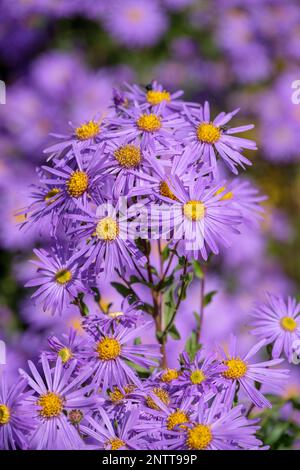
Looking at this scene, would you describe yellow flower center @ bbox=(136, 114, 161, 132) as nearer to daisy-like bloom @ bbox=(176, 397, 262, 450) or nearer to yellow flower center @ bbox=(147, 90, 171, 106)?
yellow flower center @ bbox=(147, 90, 171, 106)

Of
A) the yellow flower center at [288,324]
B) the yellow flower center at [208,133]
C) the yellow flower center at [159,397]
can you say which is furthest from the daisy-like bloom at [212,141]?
the yellow flower center at [159,397]

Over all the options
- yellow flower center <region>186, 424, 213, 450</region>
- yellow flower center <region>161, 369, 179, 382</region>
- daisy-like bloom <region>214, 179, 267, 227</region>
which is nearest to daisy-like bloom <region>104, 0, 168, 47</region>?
daisy-like bloom <region>214, 179, 267, 227</region>

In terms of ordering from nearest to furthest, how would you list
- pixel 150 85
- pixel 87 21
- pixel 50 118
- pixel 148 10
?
1. pixel 150 85
2. pixel 50 118
3. pixel 87 21
4. pixel 148 10

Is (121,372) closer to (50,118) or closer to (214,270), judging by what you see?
(214,270)

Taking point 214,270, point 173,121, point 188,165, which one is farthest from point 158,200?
point 214,270

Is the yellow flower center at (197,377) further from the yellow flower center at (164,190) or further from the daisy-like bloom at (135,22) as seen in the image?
the daisy-like bloom at (135,22)

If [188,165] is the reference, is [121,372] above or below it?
below
